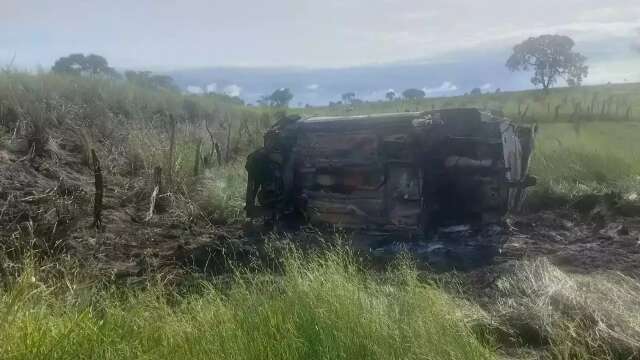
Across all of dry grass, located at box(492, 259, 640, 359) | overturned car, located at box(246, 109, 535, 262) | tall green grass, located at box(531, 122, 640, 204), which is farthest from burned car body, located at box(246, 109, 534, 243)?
dry grass, located at box(492, 259, 640, 359)

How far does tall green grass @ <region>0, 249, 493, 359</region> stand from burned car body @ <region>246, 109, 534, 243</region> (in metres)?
4.66

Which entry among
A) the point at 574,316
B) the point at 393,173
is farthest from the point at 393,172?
the point at 574,316

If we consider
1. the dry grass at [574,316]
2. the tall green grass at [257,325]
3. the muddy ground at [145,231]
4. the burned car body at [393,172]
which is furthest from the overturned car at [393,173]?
the tall green grass at [257,325]

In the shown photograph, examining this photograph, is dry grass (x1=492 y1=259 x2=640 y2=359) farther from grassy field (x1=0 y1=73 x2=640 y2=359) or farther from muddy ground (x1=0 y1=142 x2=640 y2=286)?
muddy ground (x1=0 y1=142 x2=640 y2=286)

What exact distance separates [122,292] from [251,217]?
15.1 ft

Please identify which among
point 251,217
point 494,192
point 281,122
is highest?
point 281,122

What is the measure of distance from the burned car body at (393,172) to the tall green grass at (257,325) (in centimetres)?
466

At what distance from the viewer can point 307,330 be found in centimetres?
465

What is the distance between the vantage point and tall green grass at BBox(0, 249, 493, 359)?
4.38 meters

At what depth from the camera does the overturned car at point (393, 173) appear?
9.98 m

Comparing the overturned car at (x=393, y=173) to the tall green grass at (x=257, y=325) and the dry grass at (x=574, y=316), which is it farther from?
the tall green grass at (x=257, y=325)

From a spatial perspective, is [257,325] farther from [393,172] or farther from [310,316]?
[393,172]

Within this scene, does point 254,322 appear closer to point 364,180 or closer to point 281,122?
point 364,180

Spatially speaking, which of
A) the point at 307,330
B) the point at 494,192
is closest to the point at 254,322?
the point at 307,330
